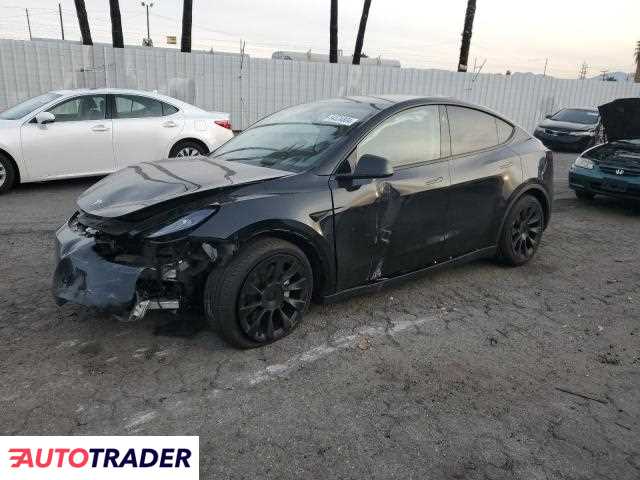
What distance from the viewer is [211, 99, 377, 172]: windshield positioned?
3738mm

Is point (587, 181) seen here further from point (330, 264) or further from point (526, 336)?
point (330, 264)

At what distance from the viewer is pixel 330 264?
3.55 metres

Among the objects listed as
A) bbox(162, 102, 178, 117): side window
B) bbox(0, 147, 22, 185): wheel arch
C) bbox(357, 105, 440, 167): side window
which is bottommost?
bbox(0, 147, 22, 185): wheel arch

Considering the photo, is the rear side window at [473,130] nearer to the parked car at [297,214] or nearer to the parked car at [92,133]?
the parked car at [297,214]

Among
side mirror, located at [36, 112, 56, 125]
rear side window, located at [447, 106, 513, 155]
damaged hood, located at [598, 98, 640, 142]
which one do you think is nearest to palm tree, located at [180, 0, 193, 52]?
side mirror, located at [36, 112, 56, 125]

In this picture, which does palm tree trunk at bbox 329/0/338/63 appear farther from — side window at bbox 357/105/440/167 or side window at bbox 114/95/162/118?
side window at bbox 357/105/440/167

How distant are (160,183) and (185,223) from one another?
51 cm

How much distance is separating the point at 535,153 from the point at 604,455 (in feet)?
10.4

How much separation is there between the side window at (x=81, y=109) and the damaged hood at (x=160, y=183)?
456cm

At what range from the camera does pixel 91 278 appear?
3.08 metres

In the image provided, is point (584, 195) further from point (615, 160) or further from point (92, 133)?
point (92, 133)

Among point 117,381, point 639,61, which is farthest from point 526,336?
point 639,61

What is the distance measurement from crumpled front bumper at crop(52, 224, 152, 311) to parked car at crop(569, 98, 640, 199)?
709cm

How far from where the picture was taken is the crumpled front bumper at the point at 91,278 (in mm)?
3006
